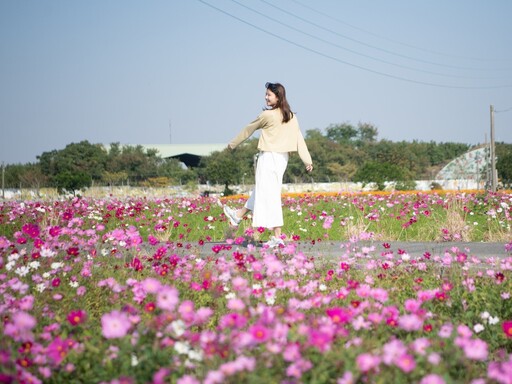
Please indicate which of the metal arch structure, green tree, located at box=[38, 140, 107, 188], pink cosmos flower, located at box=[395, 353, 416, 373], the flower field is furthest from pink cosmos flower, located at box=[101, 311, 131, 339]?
green tree, located at box=[38, 140, 107, 188]

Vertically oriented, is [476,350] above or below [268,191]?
below

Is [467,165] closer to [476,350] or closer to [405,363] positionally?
[476,350]

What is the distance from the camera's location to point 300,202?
12.0 m

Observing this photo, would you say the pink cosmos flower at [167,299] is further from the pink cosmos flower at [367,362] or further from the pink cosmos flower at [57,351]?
the pink cosmos flower at [367,362]

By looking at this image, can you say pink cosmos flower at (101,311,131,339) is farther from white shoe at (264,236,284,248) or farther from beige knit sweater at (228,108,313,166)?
beige knit sweater at (228,108,313,166)

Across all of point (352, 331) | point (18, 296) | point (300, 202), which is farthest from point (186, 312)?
point (300, 202)

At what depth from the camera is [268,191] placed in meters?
6.33

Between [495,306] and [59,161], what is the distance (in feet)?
149

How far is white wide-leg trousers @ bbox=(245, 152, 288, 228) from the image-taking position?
6312 mm

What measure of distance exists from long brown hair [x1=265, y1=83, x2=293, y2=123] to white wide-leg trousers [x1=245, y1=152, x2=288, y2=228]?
43 centimetres

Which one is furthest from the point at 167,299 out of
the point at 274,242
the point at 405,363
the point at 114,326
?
the point at 274,242

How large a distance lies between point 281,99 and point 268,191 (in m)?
1.04

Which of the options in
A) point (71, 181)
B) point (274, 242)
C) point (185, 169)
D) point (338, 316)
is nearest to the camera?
point (338, 316)

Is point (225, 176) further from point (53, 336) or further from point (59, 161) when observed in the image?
point (53, 336)
